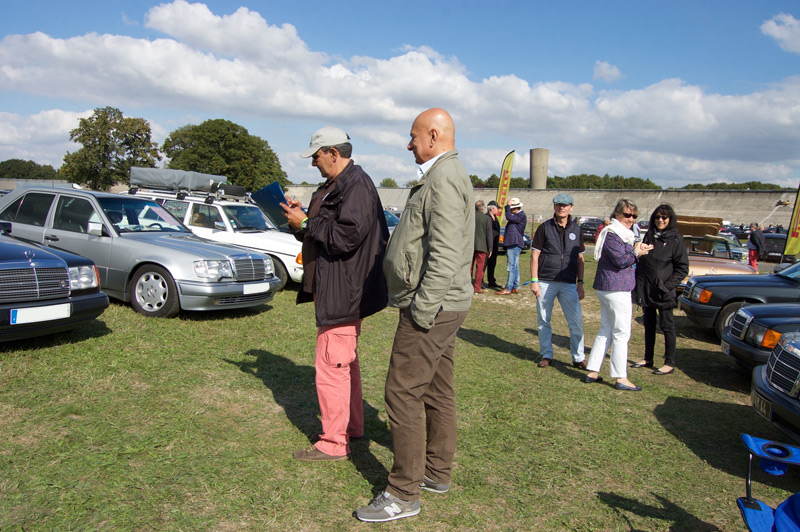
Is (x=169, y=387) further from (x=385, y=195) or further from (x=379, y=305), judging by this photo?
(x=385, y=195)

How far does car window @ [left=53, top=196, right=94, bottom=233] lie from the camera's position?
7.37 meters

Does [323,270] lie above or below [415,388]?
above

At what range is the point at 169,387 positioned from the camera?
15.3 feet

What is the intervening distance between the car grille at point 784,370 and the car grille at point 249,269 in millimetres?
6106

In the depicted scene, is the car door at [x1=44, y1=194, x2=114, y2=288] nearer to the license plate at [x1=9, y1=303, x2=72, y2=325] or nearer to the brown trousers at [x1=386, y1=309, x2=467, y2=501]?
the license plate at [x1=9, y1=303, x2=72, y2=325]

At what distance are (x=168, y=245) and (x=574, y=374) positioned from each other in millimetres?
5512

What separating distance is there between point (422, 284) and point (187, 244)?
566 centimetres

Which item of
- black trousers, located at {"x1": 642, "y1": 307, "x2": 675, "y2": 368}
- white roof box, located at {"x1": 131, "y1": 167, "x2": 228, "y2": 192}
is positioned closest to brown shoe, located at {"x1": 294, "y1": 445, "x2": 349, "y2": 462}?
black trousers, located at {"x1": 642, "y1": 307, "x2": 675, "y2": 368}

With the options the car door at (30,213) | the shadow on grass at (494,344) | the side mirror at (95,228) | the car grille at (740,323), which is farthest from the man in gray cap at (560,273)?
the car door at (30,213)

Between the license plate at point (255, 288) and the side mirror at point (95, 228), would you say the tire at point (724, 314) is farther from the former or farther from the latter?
the side mirror at point (95, 228)

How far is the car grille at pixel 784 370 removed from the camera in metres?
3.90

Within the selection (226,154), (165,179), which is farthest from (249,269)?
(226,154)

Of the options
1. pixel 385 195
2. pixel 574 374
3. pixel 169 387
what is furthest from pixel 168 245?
pixel 385 195

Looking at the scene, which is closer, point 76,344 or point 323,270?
point 323,270
